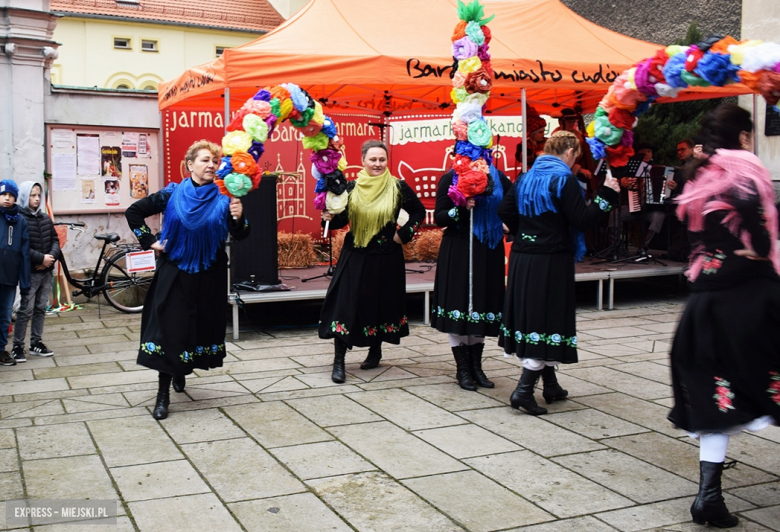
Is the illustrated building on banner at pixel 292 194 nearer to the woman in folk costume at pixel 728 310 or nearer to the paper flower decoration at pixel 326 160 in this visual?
the paper flower decoration at pixel 326 160

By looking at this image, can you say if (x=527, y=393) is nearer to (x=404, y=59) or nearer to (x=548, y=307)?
(x=548, y=307)

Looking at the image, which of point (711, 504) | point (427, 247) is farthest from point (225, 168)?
point (427, 247)

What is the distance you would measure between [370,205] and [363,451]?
7.34 ft

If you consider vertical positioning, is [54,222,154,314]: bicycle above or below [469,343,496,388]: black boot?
above

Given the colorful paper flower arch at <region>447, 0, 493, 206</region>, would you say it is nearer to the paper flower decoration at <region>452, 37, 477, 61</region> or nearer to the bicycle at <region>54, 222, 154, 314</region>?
the paper flower decoration at <region>452, 37, 477, 61</region>

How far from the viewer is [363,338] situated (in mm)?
6293

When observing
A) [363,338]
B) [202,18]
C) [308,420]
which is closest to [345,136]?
[363,338]

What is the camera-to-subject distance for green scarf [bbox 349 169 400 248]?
618cm

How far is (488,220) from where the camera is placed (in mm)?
5910

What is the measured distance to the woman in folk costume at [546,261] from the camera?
5062 millimetres

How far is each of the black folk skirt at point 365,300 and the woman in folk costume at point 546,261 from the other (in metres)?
1.36

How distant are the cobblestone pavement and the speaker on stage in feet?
5.55

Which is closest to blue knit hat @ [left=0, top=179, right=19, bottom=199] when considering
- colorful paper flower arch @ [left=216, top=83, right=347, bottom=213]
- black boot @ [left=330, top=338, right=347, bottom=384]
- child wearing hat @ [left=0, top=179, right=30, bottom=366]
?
child wearing hat @ [left=0, top=179, right=30, bottom=366]

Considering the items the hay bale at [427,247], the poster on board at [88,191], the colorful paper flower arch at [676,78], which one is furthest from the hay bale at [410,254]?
the colorful paper flower arch at [676,78]
